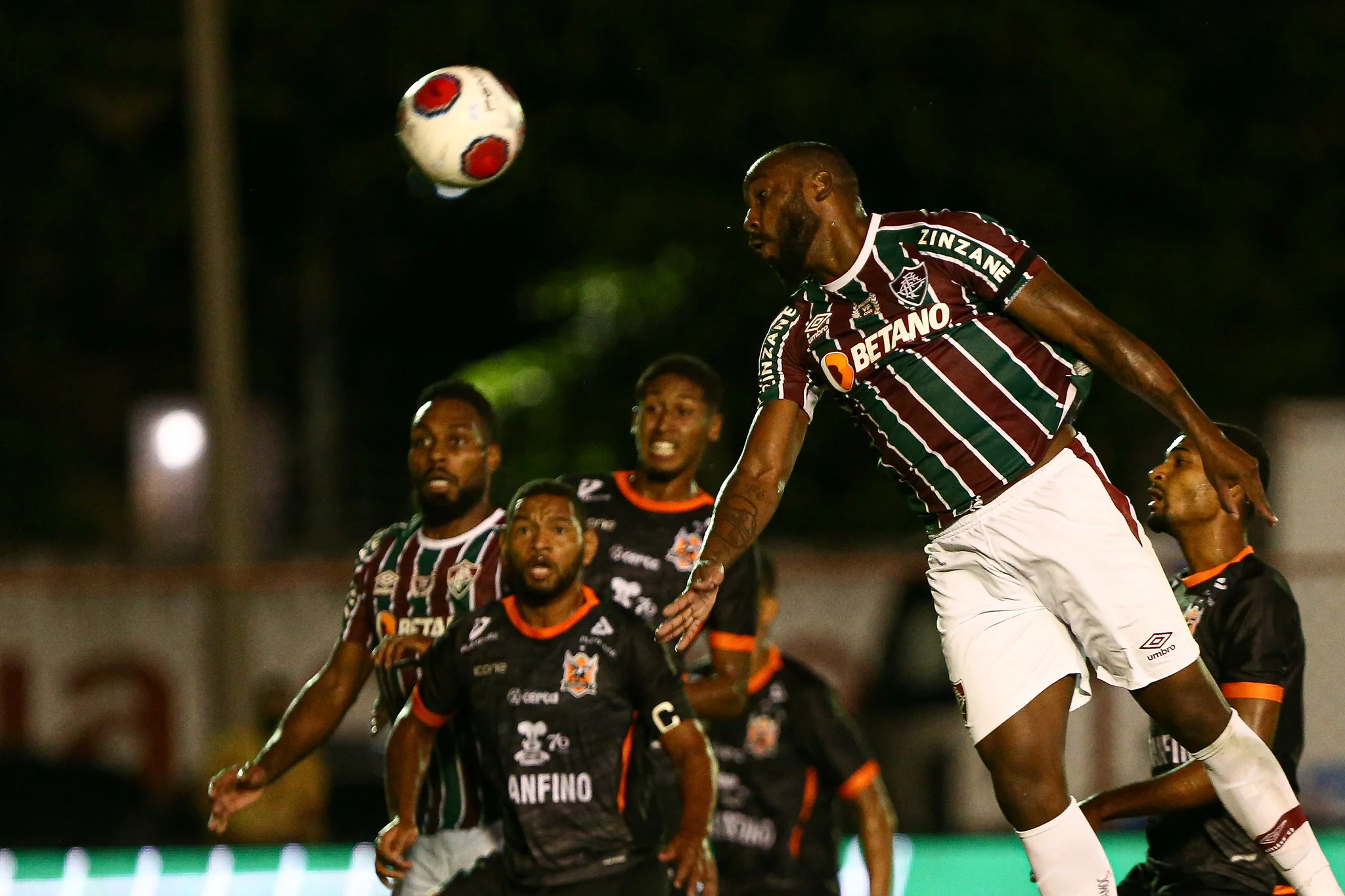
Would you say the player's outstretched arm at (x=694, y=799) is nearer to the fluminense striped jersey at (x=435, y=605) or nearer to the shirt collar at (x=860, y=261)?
the fluminense striped jersey at (x=435, y=605)

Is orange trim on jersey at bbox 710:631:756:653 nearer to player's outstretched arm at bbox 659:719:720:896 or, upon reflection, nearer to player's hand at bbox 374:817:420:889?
player's outstretched arm at bbox 659:719:720:896

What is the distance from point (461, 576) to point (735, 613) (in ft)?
3.13

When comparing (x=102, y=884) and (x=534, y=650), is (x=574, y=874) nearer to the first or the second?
(x=534, y=650)

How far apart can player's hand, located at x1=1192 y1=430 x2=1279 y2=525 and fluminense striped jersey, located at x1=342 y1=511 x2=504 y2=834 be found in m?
2.33

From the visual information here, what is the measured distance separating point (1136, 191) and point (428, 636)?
45.5 ft

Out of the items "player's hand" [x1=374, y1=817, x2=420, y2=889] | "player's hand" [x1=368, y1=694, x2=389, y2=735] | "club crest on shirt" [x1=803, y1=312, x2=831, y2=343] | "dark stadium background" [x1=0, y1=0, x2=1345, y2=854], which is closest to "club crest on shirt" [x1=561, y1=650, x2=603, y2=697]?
"player's hand" [x1=374, y1=817, x2=420, y2=889]

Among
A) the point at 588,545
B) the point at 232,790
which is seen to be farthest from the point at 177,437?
the point at 588,545

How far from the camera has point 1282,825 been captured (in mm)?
4855

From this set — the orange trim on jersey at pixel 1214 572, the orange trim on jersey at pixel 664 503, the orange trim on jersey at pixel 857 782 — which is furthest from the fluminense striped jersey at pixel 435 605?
the orange trim on jersey at pixel 1214 572

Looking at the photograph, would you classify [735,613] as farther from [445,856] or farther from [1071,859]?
[1071,859]

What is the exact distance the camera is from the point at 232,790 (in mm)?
6121

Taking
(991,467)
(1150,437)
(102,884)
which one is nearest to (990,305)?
(991,467)

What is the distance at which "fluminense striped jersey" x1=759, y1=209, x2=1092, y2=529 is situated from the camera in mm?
5066

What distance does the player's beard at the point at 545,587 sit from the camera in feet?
18.5
